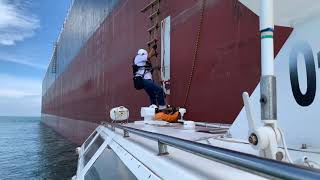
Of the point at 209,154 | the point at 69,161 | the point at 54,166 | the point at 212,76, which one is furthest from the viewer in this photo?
the point at 69,161

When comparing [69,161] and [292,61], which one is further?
[69,161]

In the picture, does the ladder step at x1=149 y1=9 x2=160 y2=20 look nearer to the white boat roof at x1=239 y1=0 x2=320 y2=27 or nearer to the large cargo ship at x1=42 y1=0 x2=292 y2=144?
the large cargo ship at x1=42 y1=0 x2=292 y2=144

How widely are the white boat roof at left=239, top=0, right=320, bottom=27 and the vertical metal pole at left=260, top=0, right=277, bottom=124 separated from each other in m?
0.17

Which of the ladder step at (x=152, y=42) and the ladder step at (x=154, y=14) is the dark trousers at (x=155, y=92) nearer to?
the ladder step at (x=152, y=42)

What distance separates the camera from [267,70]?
1.55 meters

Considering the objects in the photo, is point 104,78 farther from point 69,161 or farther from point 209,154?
point 209,154

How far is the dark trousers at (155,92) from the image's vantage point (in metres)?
6.41

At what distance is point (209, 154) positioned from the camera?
122cm

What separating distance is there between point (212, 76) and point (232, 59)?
0.57 metres

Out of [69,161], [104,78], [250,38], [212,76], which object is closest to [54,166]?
[69,161]

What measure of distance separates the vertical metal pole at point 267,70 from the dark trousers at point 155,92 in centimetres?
484

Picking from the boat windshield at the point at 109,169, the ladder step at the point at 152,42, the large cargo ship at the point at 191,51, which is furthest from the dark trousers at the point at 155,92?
the boat windshield at the point at 109,169

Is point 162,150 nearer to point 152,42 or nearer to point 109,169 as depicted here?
point 109,169

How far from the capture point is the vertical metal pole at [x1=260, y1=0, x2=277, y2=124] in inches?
59.2
